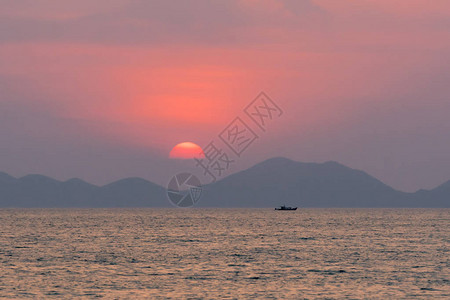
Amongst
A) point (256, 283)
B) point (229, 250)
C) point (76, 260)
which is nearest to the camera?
point (256, 283)

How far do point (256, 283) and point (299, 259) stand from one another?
26.7 meters

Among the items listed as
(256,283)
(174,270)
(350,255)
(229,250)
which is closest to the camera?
(256,283)

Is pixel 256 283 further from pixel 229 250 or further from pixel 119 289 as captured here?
pixel 229 250

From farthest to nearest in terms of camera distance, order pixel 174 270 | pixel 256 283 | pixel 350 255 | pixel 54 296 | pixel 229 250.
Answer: pixel 229 250
pixel 350 255
pixel 174 270
pixel 256 283
pixel 54 296

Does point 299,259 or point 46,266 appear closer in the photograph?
point 46,266

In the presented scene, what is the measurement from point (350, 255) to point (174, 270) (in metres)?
34.0

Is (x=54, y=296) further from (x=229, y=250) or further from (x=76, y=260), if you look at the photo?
(x=229, y=250)

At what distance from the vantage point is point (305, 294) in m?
63.1

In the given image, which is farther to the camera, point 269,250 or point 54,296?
point 269,250

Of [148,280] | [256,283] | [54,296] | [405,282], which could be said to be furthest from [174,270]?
[405,282]

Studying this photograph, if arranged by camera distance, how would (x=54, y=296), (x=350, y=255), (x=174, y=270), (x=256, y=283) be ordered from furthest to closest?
1. (x=350, y=255)
2. (x=174, y=270)
3. (x=256, y=283)
4. (x=54, y=296)

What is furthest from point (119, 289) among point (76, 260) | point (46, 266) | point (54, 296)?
point (76, 260)

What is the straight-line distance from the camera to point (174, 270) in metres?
81.3

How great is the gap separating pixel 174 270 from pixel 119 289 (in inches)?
645
